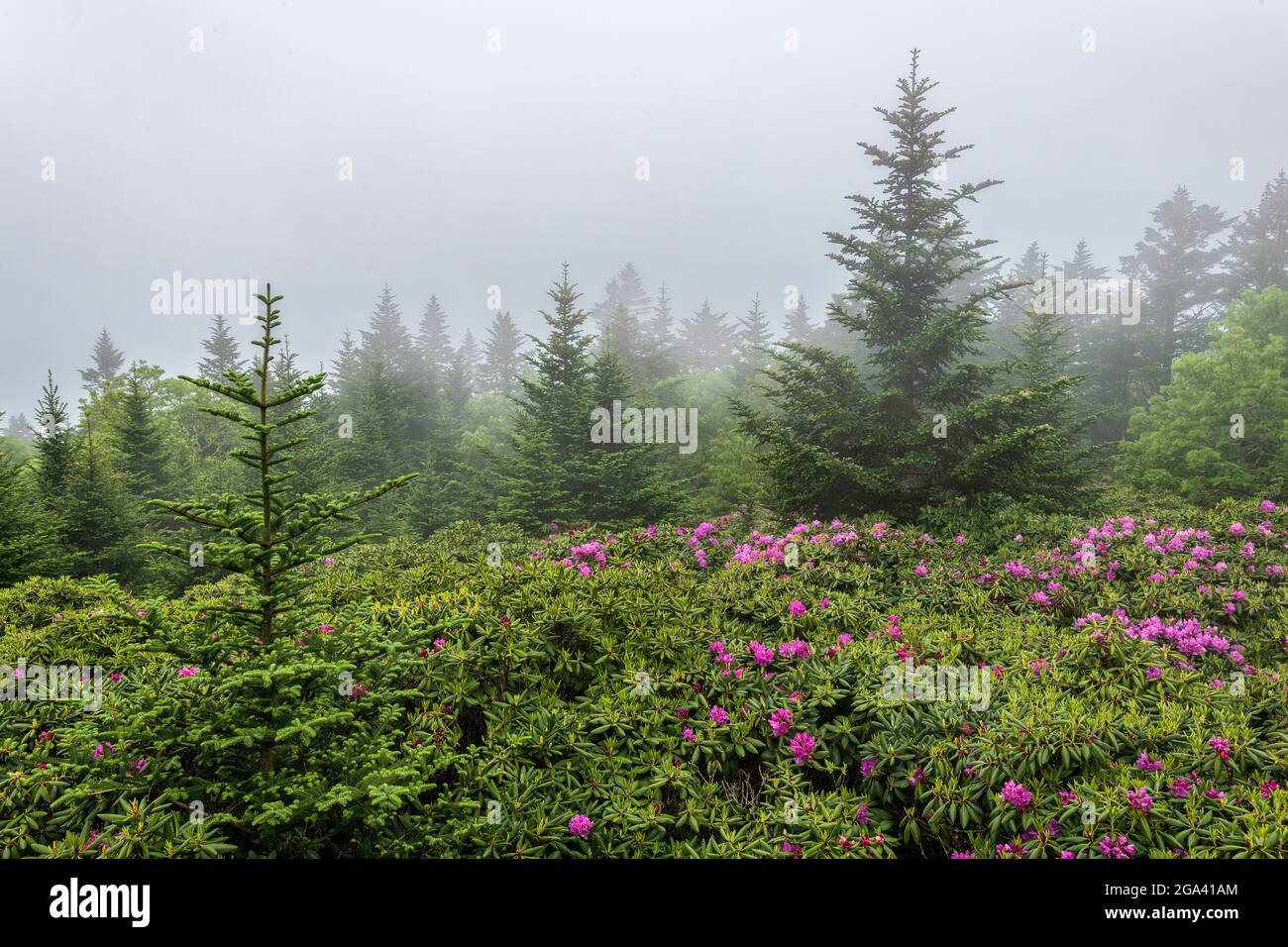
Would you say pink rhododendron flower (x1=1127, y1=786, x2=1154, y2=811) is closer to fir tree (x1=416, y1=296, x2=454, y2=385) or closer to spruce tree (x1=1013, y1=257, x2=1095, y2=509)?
spruce tree (x1=1013, y1=257, x2=1095, y2=509)

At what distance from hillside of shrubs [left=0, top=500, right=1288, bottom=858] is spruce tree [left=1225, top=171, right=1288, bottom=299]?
116ft

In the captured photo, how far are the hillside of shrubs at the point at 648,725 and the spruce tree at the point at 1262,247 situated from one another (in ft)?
116

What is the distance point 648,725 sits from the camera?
3789mm

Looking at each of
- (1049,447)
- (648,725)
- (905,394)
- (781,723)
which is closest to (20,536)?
(648,725)

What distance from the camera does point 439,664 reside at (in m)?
4.00

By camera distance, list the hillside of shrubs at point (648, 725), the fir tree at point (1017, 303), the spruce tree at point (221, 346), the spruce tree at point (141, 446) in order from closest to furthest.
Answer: the hillside of shrubs at point (648, 725) < the spruce tree at point (141, 446) < the fir tree at point (1017, 303) < the spruce tree at point (221, 346)

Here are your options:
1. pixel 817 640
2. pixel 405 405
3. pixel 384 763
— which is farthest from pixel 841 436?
pixel 405 405

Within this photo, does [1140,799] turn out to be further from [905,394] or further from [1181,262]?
[1181,262]

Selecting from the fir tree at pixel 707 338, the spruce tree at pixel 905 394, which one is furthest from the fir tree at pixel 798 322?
the spruce tree at pixel 905 394

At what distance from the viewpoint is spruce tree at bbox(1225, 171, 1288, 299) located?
2885cm

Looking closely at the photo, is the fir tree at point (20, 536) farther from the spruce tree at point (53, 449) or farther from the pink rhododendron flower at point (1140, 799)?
the pink rhododendron flower at point (1140, 799)

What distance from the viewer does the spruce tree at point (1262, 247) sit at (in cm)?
2885

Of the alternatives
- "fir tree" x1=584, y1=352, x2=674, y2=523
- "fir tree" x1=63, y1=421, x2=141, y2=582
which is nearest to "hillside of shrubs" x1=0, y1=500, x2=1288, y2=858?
"fir tree" x1=63, y1=421, x2=141, y2=582
